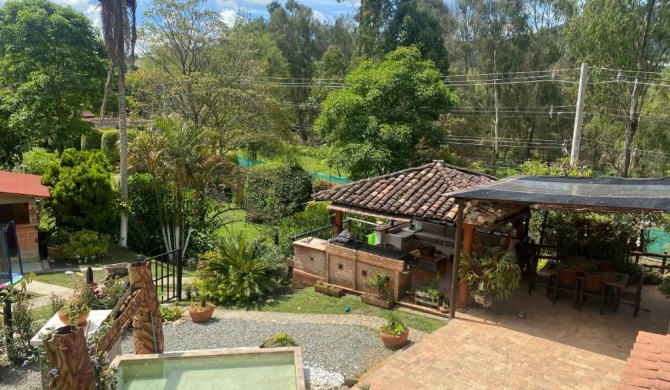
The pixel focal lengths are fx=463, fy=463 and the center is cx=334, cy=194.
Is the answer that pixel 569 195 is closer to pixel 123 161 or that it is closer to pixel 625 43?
pixel 123 161

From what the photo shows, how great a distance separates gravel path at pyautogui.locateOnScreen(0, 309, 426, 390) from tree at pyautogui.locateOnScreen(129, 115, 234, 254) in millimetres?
5441

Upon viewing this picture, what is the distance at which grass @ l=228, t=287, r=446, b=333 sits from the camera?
9.64 m

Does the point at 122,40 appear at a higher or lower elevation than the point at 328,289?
higher

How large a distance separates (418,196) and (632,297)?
502cm

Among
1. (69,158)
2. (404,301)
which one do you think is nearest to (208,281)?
(404,301)

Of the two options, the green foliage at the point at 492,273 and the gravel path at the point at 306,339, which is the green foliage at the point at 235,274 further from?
the green foliage at the point at 492,273

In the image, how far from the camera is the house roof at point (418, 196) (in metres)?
10.1

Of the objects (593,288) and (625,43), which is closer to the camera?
(593,288)

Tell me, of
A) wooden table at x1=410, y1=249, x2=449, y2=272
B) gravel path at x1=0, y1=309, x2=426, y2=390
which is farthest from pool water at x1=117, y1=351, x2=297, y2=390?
wooden table at x1=410, y1=249, x2=449, y2=272

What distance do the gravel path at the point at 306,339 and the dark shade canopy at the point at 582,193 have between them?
3.13 m

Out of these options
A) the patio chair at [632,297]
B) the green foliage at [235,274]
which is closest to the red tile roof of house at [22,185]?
the green foliage at [235,274]

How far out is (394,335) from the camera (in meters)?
8.37

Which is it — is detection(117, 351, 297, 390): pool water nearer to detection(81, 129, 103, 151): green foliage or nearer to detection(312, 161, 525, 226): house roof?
detection(312, 161, 525, 226): house roof

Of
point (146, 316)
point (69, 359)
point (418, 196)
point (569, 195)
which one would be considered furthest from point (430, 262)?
point (69, 359)
